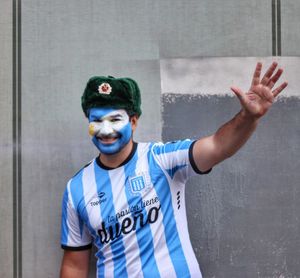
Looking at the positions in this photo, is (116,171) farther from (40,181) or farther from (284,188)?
(284,188)

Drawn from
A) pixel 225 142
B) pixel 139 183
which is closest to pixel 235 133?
pixel 225 142

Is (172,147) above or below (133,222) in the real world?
above

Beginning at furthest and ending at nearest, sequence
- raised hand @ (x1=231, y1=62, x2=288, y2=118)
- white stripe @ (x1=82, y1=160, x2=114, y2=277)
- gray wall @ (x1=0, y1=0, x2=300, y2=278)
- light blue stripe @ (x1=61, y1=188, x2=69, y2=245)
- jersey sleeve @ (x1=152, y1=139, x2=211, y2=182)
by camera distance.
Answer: gray wall @ (x1=0, y1=0, x2=300, y2=278) → light blue stripe @ (x1=61, y1=188, x2=69, y2=245) → white stripe @ (x1=82, y1=160, x2=114, y2=277) → jersey sleeve @ (x1=152, y1=139, x2=211, y2=182) → raised hand @ (x1=231, y1=62, x2=288, y2=118)

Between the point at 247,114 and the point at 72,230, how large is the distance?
917mm

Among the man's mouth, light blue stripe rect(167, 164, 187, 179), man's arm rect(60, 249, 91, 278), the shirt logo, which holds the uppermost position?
the man's mouth

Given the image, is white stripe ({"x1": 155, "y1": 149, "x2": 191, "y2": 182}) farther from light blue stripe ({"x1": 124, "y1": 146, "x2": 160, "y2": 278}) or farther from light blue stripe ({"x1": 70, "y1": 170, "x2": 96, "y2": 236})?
light blue stripe ({"x1": 70, "y1": 170, "x2": 96, "y2": 236})

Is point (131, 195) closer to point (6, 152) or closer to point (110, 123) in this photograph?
point (110, 123)

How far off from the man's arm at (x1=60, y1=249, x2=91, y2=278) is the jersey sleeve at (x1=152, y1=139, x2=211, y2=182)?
0.55 metres

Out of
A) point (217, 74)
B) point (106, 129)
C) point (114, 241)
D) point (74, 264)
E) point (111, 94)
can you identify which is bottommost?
point (74, 264)

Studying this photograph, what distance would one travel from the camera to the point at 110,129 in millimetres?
1896

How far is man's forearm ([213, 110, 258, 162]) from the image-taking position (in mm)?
1653

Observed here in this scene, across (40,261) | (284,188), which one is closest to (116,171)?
(40,261)

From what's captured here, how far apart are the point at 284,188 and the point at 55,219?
1.09 m

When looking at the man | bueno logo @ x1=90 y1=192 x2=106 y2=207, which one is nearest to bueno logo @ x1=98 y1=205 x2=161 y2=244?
Answer: the man
